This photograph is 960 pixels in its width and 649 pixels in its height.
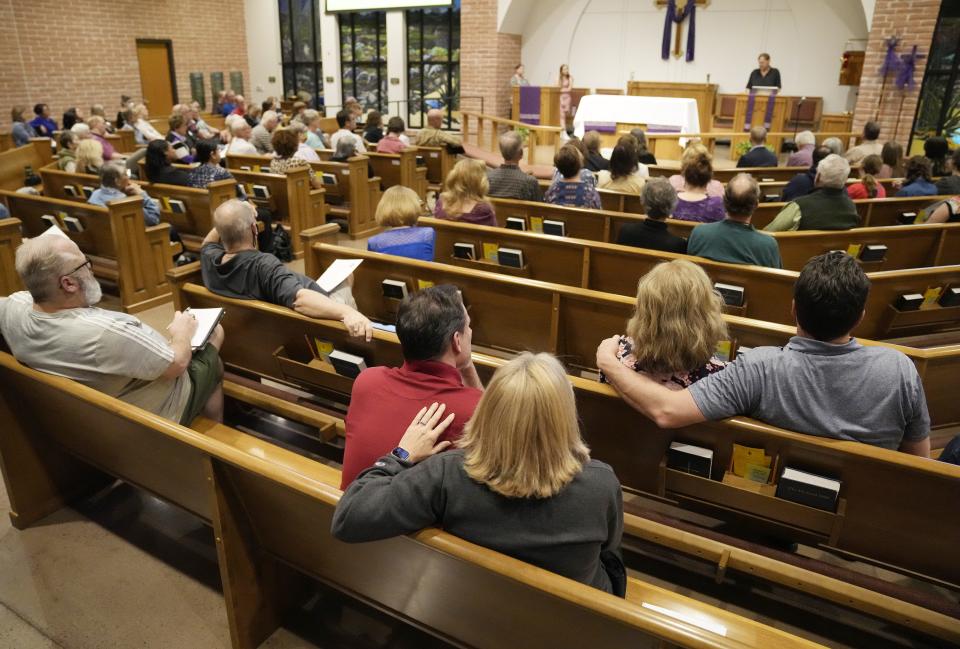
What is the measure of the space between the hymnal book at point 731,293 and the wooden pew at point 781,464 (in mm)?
1393

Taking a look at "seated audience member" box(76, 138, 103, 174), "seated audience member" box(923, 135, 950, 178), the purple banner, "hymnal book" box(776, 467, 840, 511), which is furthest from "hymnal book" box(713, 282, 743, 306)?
the purple banner

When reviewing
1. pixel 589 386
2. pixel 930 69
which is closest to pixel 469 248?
pixel 589 386

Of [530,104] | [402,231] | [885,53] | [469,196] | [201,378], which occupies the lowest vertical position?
[201,378]

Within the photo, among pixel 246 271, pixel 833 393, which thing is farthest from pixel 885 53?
pixel 246 271

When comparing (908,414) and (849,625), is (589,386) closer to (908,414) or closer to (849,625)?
(908,414)

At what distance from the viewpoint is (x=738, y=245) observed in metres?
3.33

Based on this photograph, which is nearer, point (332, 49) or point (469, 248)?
point (469, 248)

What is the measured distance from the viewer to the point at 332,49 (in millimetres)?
15344

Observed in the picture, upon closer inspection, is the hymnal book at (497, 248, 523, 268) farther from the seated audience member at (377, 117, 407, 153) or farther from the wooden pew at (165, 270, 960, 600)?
the seated audience member at (377, 117, 407, 153)

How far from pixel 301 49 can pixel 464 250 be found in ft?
46.7

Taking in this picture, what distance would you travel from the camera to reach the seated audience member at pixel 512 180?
5090mm

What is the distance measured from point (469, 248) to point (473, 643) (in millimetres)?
2805

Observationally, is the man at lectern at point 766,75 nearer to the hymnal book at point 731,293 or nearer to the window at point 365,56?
the window at point 365,56

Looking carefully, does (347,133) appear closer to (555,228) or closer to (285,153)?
(285,153)
